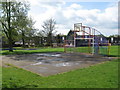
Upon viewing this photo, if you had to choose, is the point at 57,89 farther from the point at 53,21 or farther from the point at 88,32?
the point at 53,21

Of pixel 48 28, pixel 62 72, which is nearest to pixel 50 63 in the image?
pixel 62 72

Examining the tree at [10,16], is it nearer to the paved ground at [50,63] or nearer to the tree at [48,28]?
the paved ground at [50,63]

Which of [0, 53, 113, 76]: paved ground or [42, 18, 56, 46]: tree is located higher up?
[42, 18, 56, 46]: tree

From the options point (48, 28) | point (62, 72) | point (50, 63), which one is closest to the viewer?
point (62, 72)

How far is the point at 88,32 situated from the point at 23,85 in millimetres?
13625

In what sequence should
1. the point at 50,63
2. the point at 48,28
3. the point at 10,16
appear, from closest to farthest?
the point at 50,63, the point at 10,16, the point at 48,28

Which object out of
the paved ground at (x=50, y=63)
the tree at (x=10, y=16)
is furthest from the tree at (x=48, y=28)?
the paved ground at (x=50, y=63)

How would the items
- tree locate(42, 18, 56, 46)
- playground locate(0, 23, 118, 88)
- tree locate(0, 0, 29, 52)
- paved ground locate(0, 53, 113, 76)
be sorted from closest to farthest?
playground locate(0, 23, 118, 88) < paved ground locate(0, 53, 113, 76) < tree locate(0, 0, 29, 52) < tree locate(42, 18, 56, 46)

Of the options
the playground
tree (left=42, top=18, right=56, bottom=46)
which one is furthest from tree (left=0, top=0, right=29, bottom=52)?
tree (left=42, top=18, right=56, bottom=46)

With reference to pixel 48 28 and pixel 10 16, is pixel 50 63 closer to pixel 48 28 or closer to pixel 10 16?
pixel 10 16

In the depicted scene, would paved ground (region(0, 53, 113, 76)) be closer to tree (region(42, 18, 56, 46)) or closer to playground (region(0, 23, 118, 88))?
playground (region(0, 23, 118, 88))

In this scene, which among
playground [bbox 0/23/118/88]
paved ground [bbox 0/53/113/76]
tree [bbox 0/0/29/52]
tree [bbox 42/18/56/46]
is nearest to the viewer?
playground [bbox 0/23/118/88]

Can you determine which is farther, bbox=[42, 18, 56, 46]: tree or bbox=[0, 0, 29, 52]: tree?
bbox=[42, 18, 56, 46]: tree

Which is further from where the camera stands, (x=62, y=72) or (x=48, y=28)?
(x=48, y=28)
